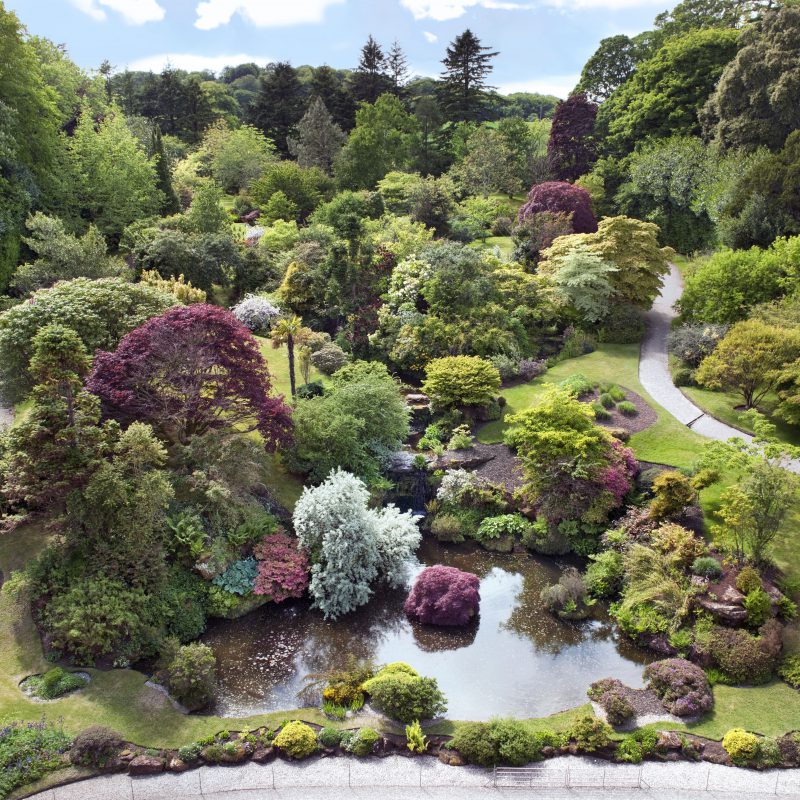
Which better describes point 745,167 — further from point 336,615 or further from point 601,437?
point 336,615

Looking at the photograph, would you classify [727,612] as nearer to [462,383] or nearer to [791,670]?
[791,670]

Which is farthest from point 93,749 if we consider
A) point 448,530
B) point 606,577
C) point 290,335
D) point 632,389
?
point 632,389

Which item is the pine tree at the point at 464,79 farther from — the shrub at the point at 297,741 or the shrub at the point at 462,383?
the shrub at the point at 297,741

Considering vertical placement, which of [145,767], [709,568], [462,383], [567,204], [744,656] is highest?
[567,204]

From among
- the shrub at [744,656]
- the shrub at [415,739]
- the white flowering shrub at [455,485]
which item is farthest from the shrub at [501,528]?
the shrub at [415,739]

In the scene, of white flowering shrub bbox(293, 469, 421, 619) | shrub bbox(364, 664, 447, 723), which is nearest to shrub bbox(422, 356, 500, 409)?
white flowering shrub bbox(293, 469, 421, 619)

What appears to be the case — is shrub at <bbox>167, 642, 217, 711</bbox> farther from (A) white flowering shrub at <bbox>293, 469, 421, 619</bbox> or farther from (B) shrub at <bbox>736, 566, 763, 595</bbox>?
(B) shrub at <bbox>736, 566, 763, 595</bbox>

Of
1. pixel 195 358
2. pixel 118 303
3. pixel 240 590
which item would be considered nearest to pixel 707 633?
pixel 240 590
